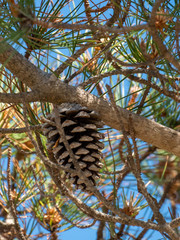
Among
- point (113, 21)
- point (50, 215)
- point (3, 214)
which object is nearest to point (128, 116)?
point (113, 21)

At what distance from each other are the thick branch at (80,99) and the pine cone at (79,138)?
24 millimetres

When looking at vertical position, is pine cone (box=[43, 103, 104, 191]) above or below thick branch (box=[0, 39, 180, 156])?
below

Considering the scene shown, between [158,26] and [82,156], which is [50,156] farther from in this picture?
[158,26]

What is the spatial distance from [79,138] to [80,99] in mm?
96

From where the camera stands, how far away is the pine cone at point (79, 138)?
85cm

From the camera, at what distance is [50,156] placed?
97 cm

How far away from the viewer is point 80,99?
0.88 meters

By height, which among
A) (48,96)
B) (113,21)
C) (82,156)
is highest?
(113,21)

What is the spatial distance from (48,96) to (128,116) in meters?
0.20

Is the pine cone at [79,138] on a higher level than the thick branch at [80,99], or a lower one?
lower

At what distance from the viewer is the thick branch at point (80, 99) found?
0.86 m

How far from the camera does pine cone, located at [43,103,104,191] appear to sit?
0.85 m

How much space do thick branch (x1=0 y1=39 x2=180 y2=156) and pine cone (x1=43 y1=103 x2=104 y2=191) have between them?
2 cm

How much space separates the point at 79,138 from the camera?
2.84ft
